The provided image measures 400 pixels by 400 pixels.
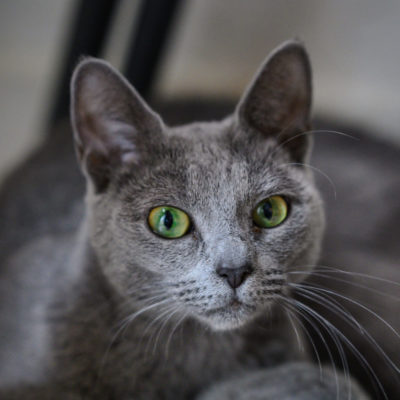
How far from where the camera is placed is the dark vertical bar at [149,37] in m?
1.60

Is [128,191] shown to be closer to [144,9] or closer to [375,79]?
[144,9]

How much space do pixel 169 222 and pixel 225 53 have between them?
138 centimetres

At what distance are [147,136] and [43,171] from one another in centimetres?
63

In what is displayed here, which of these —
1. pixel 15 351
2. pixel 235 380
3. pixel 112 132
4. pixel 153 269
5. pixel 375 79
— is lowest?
pixel 15 351

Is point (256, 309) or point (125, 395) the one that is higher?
point (256, 309)

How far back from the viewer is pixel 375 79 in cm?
209

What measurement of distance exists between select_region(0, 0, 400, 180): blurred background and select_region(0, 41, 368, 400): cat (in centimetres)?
81

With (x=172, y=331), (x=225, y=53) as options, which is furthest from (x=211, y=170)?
(x=225, y=53)

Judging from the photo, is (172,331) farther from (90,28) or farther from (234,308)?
(90,28)

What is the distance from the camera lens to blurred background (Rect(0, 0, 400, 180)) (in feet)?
6.47

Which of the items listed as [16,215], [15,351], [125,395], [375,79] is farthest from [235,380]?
[375,79]

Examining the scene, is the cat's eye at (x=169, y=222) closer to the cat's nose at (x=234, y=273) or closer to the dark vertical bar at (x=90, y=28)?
the cat's nose at (x=234, y=273)

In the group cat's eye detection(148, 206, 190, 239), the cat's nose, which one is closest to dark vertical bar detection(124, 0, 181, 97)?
cat's eye detection(148, 206, 190, 239)

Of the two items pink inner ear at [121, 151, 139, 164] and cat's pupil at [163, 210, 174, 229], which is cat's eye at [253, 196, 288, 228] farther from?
pink inner ear at [121, 151, 139, 164]
